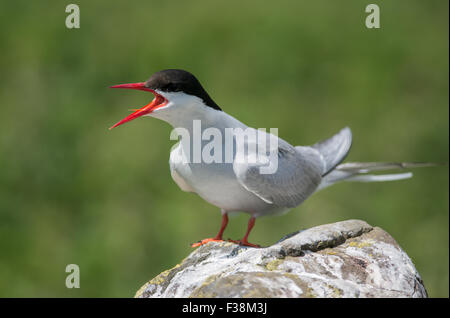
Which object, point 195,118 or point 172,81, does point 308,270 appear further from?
point 172,81

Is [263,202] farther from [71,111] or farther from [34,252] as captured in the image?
[71,111]

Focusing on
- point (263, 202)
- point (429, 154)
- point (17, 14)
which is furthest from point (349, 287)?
point (17, 14)

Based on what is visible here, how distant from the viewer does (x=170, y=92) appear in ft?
11.5

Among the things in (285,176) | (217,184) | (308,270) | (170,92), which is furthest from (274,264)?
(170,92)

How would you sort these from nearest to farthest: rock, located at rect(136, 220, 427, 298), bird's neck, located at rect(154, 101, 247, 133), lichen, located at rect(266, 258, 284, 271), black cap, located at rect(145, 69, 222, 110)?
rock, located at rect(136, 220, 427, 298) < lichen, located at rect(266, 258, 284, 271) < black cap, located at rect(145, 69, 222, 110) < bird's neck, located at rect(154, 101, 247, 133)

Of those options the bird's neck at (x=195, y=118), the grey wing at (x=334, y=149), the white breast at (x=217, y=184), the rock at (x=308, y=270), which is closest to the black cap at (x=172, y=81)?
the bird's neck at (x=195, y=118)

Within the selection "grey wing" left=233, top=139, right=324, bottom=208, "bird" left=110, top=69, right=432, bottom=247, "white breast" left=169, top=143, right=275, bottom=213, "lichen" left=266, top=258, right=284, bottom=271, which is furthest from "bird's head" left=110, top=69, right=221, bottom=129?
"lichen" left=266, top=258, right=284, bottom=271

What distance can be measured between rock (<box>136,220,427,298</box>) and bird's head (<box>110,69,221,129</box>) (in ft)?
2.93

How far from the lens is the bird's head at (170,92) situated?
347cm

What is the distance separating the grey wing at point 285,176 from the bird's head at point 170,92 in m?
0.50

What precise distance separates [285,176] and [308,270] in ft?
3.60

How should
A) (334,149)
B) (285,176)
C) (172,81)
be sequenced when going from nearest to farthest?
(172,81)
(285,176)
(334,149)

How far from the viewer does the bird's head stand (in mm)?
3469

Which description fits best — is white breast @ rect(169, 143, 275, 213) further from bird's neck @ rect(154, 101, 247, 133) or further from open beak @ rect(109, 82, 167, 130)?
open beak @ rect(109, 82, 167, 130)
